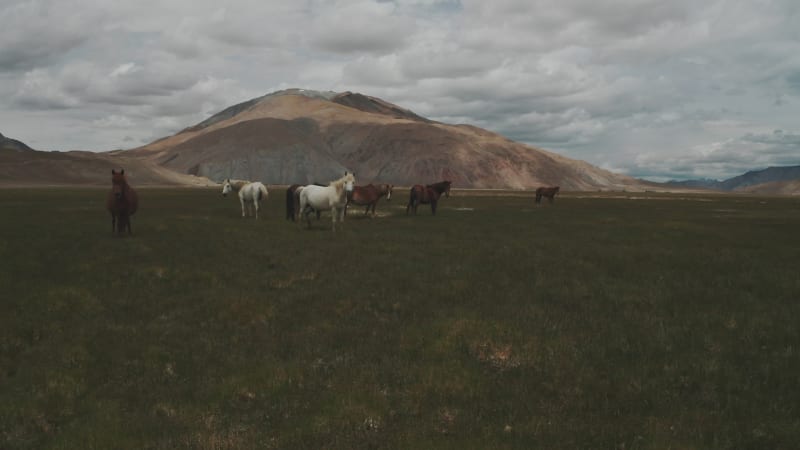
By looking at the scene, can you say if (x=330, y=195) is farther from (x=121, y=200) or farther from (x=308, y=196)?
(x=121, y=200)

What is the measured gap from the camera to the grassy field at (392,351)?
7.09 metres

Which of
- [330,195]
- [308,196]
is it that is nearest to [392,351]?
[330,195]

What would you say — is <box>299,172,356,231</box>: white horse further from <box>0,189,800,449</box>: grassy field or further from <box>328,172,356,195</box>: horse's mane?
<box>0,189,800,449</box>: grassy field

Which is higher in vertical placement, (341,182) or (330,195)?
(341,182)

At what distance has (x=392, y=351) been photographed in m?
9.91

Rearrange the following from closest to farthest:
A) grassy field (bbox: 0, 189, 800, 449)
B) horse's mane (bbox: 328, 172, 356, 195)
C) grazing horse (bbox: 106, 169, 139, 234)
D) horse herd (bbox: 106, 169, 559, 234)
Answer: grassy field (bbox: 0, 189, 800, 449)
grazing horse (bbox: 106, 169, 139, 234)
horse herd (bbox: 106, 169, 559, 234)
horse's mane (bbox: 328, 172, 356, 195)

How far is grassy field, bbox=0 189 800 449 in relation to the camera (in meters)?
7.09

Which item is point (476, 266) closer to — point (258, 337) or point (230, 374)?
point (258, 337)

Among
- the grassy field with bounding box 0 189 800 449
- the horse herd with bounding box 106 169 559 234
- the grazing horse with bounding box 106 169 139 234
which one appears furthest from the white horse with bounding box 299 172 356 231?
the grassy field with bounding box 0 189 800 449

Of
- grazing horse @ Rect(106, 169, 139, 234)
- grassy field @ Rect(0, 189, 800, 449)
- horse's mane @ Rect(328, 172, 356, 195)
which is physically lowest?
grassy field @ Rect(0, 189, 800, 449)

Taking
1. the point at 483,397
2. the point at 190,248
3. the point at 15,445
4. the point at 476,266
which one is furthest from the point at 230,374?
the point at 190,248

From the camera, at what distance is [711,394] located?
26.3 feet

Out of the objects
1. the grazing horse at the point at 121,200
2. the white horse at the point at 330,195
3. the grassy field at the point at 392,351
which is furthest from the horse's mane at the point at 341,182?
the grazing horse at the point at 121,200

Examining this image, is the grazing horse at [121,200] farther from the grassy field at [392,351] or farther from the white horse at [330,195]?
the white horse at [330,195]
